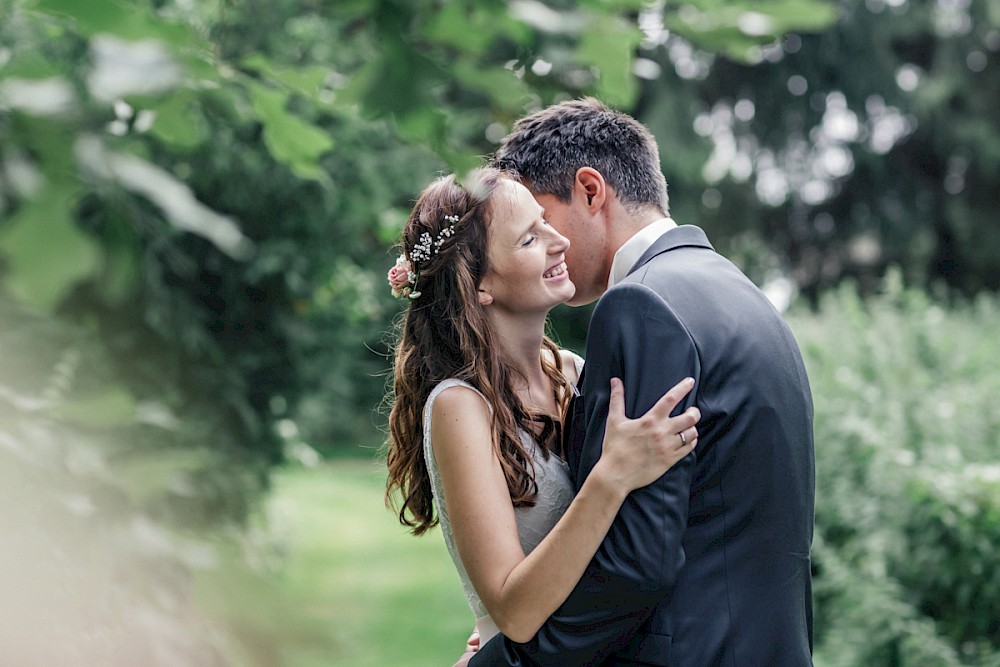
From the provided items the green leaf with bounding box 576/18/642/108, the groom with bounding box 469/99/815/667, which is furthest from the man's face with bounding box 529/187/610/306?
the green leaf with bounding box 576/18/642/108

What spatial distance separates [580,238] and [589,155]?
0.69 ft

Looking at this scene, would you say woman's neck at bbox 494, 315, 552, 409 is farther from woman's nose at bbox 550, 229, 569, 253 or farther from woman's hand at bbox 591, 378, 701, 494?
woman's hand at bbox 591, 378, 701, 494

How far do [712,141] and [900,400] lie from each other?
14.9 meters

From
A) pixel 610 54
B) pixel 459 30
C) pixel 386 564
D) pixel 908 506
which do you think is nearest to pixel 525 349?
pixel 610 54

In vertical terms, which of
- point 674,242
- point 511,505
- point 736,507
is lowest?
point 736,507

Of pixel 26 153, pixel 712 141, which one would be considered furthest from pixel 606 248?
pixel 712 141

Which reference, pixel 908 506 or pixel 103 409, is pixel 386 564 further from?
pixel 103 409

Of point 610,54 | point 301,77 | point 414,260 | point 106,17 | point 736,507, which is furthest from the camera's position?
point 414,260

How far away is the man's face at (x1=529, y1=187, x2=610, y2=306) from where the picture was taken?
2662mm

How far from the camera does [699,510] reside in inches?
83.9

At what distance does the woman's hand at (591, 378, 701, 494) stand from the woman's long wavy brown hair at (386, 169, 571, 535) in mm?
458

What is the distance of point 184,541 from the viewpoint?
88 cm

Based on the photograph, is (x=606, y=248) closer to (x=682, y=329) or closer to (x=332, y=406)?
A: (x=682, y=329)

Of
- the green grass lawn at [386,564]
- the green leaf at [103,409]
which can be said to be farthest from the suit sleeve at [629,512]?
the green grass lawn at [386,564]
